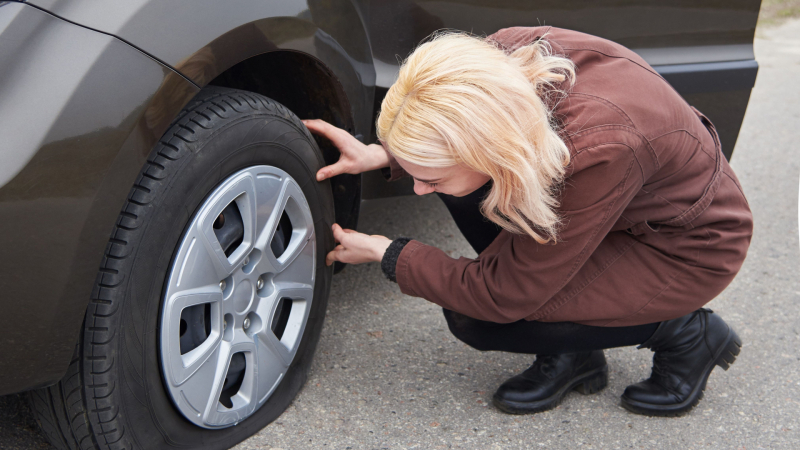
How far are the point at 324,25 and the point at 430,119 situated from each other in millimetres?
399

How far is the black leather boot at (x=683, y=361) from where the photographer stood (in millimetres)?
1751

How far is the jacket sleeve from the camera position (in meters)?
1.30

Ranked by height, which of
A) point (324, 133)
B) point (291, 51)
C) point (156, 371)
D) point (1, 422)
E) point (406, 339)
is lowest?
point (406, 339)

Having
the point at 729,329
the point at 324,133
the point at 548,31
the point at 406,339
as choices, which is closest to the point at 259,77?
the point at 324,133

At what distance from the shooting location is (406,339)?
6.71 feet

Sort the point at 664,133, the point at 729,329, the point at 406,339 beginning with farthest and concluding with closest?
the point at 406,339 < the point at 729,329 < the point at 664,133

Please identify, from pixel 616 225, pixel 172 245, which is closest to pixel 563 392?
pixel 616 225

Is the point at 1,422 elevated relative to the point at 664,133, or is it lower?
lower

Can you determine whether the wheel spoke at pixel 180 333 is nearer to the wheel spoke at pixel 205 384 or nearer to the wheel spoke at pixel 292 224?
the wheel spoke at pixel 205 384

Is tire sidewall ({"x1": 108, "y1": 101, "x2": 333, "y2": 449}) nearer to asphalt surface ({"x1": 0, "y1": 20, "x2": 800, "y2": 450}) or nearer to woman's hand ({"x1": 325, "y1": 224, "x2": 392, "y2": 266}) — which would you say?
woman's hand ({"x1": 325, "y1": 224, "x2": 392, "y2": 266})

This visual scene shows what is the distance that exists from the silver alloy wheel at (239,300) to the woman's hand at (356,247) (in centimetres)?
7

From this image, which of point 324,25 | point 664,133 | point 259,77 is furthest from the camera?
point 259,77

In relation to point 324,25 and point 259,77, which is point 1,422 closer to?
point 259,77

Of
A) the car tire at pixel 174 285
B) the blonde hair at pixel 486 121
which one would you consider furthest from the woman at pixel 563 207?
the car tire at pixel 174 285
